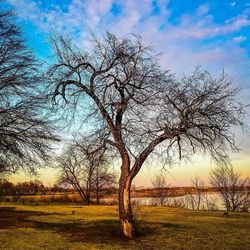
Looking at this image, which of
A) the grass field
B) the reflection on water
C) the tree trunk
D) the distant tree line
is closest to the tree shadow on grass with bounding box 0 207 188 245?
the grass field

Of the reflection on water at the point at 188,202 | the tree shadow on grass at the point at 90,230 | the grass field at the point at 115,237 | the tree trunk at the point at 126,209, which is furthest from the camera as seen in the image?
the reflection on water at the point at 188,202

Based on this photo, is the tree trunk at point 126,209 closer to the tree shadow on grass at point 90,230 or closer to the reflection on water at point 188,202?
the tree shadow on grass at point 90,230

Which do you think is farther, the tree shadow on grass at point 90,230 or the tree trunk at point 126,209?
the tree trunk at point 126,209

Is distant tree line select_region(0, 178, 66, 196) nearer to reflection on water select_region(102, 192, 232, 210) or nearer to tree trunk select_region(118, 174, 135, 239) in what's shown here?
reflection on water select_region(102, 192, 232, 210)

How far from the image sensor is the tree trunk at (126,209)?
59.9 feet

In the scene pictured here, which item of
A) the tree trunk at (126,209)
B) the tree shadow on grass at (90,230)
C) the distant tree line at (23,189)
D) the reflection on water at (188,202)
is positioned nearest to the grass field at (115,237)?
the tree shadow on grass at (90,230)

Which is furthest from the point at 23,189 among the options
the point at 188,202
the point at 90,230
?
the point at 90,230

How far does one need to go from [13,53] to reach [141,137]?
871 centimetres

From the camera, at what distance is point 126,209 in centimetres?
1830

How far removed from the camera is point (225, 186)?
63.3 m

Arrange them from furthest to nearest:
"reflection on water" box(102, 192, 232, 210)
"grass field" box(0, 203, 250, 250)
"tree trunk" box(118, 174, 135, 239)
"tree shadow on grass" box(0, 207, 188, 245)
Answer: "reflection on water" box(102, 192, 232, 210), "tree trunk" box(118, 174, 135, 239), "tree shadow on grass" box(0, 207, 188, 245), "grass field" box(0, 203, 250, 250)

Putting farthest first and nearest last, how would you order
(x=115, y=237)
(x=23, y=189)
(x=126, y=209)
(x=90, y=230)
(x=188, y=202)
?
(x=23, y=189)
(x=188, y=202)
(x=90, y=230)
(x=115, y=237)
(x=126, y=209)

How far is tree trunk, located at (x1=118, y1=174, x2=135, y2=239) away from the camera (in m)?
18.3

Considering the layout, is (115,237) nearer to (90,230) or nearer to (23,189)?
(90,230)
